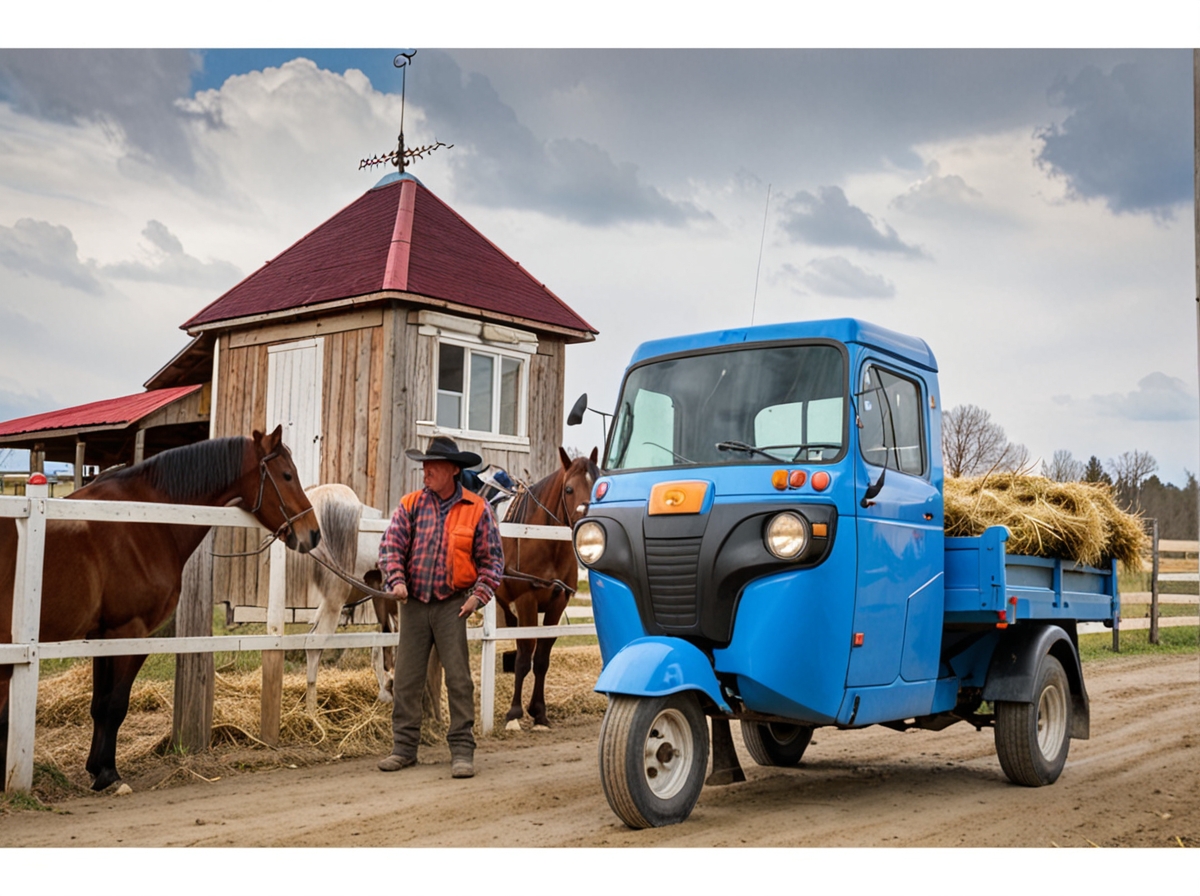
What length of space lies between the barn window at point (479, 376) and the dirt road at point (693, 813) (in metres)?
5.69

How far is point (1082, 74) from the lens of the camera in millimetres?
9945

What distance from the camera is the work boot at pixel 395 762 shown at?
625cm

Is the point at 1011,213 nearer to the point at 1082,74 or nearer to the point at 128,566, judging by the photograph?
the point at 1082,74

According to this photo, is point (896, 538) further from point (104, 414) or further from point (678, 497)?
point (104, 414)

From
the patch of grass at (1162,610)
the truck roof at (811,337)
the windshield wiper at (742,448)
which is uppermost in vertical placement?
the truck roof at (811,337)

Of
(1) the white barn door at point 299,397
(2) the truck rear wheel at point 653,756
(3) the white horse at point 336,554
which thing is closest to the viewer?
(2) the truck rear wheel at point 653,756

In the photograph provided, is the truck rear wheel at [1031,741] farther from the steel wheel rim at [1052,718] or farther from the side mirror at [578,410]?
the side mirror at [578,410]

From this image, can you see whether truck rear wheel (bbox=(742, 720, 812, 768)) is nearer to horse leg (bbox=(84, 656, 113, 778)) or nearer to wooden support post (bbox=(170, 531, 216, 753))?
wooden support post (bbox=(170, 531, 216, 753))

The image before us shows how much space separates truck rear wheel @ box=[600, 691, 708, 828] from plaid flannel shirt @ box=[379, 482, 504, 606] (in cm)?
170

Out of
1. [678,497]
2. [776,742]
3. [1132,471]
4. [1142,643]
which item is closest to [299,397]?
[776,742]

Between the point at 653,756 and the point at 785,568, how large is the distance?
3.45 feet

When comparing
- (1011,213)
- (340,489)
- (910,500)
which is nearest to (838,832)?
(910,500)

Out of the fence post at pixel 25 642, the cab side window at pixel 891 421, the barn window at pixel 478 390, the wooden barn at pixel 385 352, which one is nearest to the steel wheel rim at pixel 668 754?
the cab side window at pixel 891 421

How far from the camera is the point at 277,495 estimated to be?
630 cm
